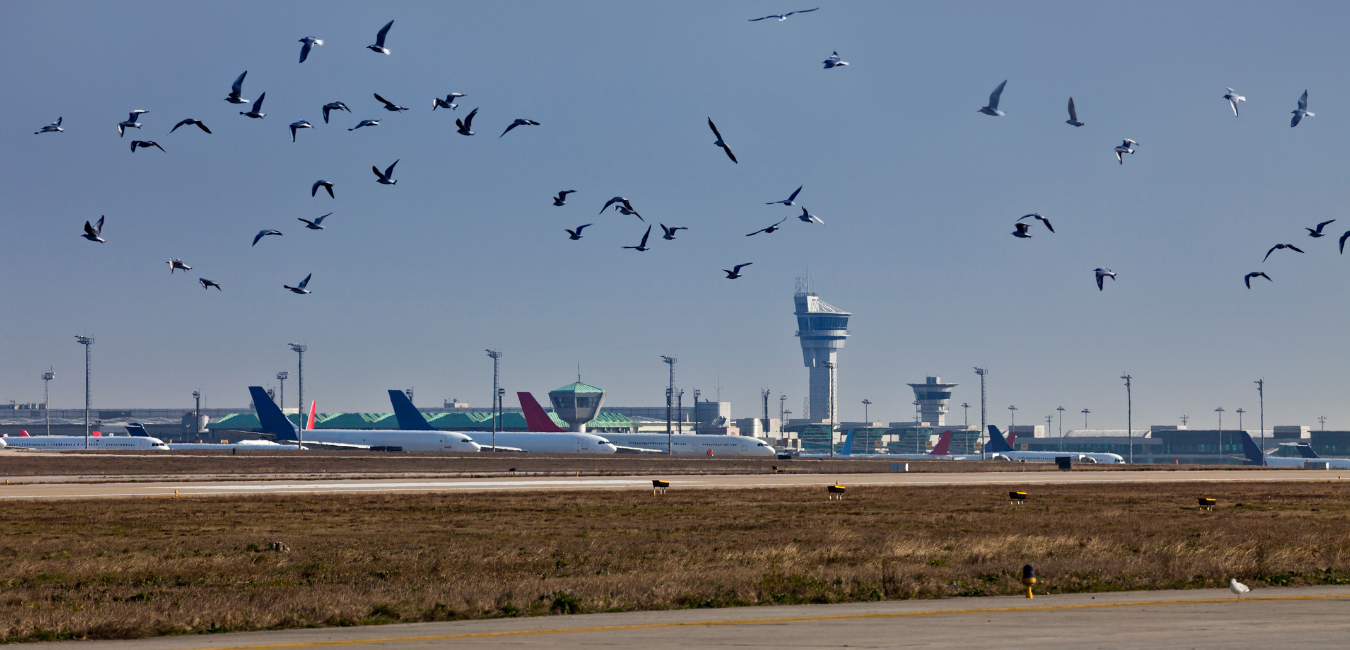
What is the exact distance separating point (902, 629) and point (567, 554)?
50.5ft

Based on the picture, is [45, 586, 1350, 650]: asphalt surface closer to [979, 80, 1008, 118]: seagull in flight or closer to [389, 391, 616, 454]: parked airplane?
[979, 80, 1008, 118]: seagull in flight

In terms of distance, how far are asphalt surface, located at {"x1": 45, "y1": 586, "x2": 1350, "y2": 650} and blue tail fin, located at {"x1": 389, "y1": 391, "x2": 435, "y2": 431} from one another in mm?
157901

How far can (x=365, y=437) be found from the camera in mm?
162875

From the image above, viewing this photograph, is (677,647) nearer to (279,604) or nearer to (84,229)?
(279,604)

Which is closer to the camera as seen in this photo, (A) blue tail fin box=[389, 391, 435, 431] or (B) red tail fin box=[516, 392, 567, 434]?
(A) blue tail fin box=[389, 391, 435, 431]

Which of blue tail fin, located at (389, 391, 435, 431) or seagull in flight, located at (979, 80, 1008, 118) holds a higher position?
seagull in flight, located at (979, 80, 1008, 118)

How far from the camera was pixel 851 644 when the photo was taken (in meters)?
16.6

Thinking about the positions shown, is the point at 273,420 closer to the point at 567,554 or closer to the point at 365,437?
the point at 365,437

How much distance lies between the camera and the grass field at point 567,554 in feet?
71.2

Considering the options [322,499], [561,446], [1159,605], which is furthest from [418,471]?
[1159,605]

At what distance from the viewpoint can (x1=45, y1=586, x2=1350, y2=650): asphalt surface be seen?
16.8 metres

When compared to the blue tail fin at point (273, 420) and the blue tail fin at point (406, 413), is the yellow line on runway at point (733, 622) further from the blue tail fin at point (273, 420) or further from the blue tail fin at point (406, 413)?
the blue tail fin at point (406, 413)

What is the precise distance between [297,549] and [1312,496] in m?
54.6

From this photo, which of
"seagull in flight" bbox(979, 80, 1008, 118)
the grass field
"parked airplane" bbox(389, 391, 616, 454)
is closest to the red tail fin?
"parked airplane" bbox(389, 391, 616, 454)
